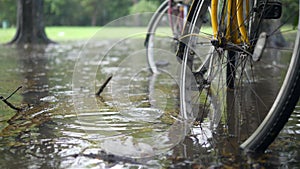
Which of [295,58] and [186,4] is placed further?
[186,4]

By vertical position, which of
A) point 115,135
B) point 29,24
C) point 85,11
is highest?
point 85,11

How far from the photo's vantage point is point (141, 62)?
8.35 meters

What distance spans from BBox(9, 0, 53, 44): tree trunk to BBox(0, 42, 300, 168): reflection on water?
952 centimetres

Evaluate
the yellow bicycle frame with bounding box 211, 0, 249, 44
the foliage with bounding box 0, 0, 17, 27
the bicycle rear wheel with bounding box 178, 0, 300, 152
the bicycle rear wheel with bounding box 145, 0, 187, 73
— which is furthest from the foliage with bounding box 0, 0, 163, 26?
the yellow bicycle frame with bounding box 211, 0, 249, 44

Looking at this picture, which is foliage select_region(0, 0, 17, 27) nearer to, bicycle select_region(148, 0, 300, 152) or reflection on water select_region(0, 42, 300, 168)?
reflection on water select_region(0, 42, 300, 168)

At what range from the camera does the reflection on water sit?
2771 millimetres

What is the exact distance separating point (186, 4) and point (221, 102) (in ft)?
8.83

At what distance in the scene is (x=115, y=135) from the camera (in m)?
3.36

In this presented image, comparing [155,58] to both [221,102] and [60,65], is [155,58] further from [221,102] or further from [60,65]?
[221,102]

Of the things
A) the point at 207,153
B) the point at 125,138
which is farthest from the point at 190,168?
the point at 125,138

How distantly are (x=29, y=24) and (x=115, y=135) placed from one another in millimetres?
11955

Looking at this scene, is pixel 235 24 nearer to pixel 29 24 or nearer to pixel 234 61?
pixel 234 61

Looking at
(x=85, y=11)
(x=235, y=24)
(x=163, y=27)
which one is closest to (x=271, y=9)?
(x=235, y=24)

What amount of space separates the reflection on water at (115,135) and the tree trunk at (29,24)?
31.2 ft
